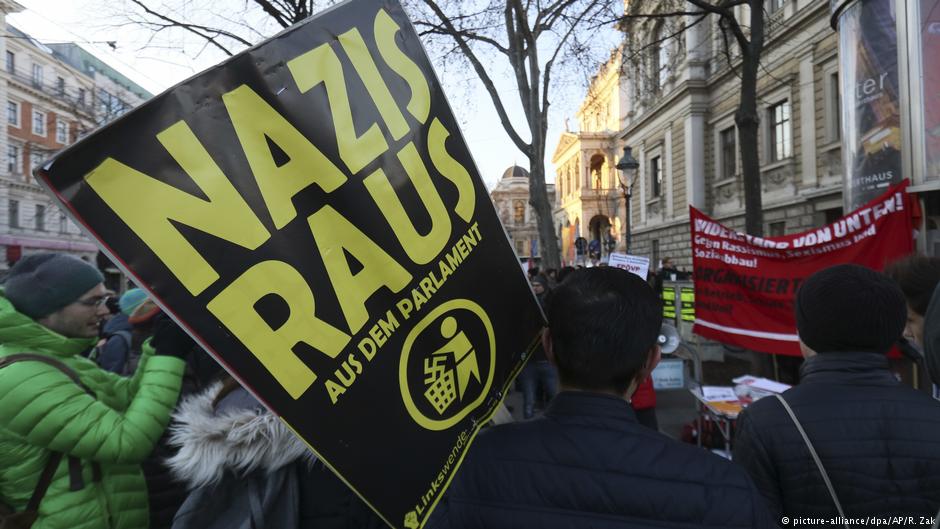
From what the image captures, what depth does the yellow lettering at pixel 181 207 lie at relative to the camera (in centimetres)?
87

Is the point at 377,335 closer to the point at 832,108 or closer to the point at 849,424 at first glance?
the point at 849,424

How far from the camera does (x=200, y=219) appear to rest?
95cm

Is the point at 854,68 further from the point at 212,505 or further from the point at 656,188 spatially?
the point at 656,188

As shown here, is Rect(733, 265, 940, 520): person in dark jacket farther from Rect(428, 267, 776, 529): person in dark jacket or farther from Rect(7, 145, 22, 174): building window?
Rect(7, 145, 22, 174): building window

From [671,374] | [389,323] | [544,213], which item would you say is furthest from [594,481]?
[544,213]

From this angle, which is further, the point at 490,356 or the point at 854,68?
the point at 854,68

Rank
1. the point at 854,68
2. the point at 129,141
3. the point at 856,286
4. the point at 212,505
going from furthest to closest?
the point at 854,68
the point at 856,286
the point at 212,505
the point at 129,141

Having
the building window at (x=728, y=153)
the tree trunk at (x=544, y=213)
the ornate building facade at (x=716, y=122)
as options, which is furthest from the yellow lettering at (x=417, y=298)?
the building window at (x=728, y=153)

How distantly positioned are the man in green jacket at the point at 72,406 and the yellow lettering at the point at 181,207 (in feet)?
3.34

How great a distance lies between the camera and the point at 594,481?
3.67 feet

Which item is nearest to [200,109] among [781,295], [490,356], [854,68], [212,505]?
[490,356]

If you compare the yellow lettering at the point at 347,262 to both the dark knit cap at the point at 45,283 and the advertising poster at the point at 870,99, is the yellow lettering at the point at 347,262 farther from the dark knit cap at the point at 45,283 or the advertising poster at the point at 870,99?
the advertising poster at the point at 870,99

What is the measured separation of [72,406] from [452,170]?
1321 millimetres

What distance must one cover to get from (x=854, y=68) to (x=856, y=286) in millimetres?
5717
